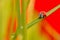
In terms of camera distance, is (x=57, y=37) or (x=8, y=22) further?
(x=57, y=37)

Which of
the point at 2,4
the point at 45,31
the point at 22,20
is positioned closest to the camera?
the point at 22,20

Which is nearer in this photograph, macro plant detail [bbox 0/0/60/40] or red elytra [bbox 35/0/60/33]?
macro plant detail [bbox 0/0/60/40]

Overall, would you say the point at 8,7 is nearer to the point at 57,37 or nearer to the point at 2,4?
the point at 2,4

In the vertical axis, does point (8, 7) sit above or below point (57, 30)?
above

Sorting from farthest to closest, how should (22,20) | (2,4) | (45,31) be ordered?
(45,31) → (2,4) → (22,20)

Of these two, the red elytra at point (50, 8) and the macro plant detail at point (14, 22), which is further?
the red elytra at point (50, 8)

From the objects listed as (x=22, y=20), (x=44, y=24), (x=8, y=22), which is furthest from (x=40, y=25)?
(x=22, y=20)

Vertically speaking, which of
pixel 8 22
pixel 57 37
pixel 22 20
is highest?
pixel 22 20

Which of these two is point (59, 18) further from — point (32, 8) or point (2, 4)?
point (2, 4)
